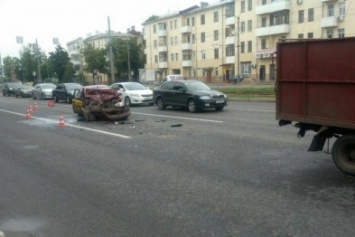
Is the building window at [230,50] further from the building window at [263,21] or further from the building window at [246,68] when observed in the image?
the building window at [263,21]

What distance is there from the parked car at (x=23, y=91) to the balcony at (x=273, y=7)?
37157mm

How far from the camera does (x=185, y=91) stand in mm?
19844

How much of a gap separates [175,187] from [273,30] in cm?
5881

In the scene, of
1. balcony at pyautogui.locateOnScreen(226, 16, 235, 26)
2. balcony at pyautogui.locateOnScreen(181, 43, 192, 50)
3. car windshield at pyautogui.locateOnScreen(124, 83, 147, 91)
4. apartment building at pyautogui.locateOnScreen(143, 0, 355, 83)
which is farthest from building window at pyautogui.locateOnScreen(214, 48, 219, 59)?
car windshield at pyautogui.locateOnScreen(124, 83, 147, 91)

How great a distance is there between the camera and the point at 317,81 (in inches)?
281

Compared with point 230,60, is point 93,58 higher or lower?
higher

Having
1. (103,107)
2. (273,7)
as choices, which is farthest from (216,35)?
(103,107)

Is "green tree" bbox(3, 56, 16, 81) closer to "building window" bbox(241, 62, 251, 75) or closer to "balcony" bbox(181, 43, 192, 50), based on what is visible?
"balcony" bbox(181, 43, 192, 50)

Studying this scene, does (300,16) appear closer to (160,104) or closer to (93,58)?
(160,104)

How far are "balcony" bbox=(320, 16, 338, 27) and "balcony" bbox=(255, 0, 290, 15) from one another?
7.03 meters

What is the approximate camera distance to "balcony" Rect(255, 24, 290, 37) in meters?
60.2

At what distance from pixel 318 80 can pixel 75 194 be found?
4589mm

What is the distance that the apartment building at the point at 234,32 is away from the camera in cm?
5562

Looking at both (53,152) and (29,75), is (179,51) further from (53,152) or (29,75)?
(53,152)
